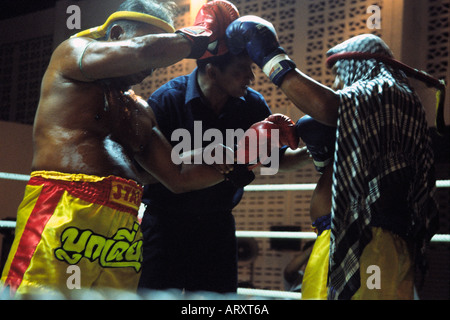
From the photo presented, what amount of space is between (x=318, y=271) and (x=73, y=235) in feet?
2.53

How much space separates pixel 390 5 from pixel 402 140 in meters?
2.91

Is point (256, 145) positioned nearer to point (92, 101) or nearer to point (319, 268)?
point (319, 268)

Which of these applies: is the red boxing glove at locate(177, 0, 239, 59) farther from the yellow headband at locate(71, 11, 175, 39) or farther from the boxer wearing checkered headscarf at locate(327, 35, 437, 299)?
the boxer wearing checkered headscarf at locate(327, 35, 437, 299)

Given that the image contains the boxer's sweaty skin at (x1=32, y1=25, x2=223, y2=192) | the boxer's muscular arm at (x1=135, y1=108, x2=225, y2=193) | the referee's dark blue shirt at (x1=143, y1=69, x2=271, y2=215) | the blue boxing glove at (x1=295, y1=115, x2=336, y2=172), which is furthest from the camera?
the referee's dark blue shirt at (x1=143, y1=69, x2=271, y2=215)

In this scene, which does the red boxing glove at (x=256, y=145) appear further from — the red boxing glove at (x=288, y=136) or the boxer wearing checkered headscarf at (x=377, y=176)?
the boxer wearing checkered headscarf at (x=377, y=176)

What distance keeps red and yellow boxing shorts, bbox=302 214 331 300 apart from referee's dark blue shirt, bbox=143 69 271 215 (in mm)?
610

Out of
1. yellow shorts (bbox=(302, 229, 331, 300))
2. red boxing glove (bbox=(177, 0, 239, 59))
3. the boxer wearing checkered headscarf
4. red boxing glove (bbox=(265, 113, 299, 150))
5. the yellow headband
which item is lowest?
yellow shorts (bbox=(302, 229, 331, 300))

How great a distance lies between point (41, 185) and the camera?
149 centimetres

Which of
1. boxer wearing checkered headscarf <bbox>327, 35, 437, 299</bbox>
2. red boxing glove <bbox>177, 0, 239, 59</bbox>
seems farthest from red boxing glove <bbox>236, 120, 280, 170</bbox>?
boxer wearing checkered headscarf <bbox>327, 35, 437, 299</bbox>

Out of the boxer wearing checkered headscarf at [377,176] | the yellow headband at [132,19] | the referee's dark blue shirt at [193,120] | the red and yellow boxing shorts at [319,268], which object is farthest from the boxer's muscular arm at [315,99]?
the referee's dark blue shirt at [193,120]

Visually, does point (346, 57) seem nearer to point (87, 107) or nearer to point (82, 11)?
point (87, 107)

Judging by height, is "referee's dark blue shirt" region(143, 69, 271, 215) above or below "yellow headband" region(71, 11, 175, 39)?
below

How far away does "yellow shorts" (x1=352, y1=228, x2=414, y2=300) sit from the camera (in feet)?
4.66

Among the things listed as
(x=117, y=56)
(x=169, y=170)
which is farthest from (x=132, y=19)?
(x=169, y=170)
